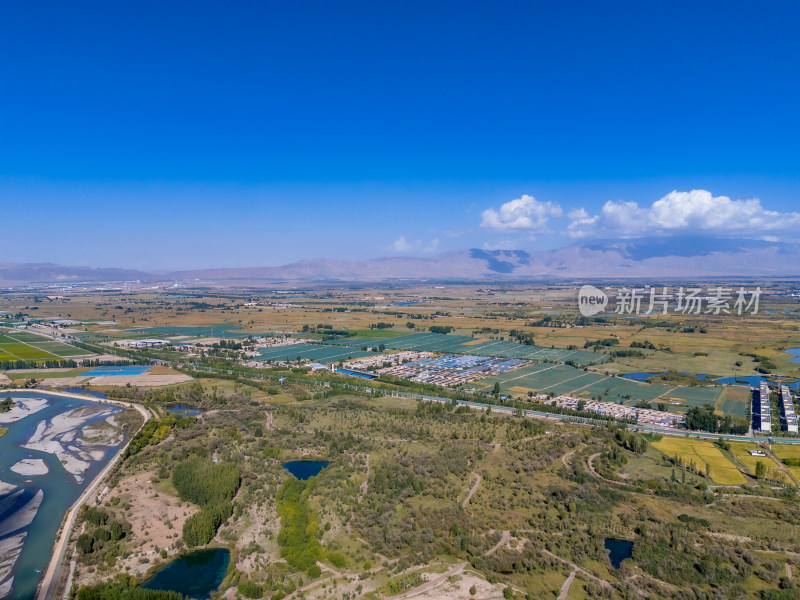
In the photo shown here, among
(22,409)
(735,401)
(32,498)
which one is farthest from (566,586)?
(22,409)

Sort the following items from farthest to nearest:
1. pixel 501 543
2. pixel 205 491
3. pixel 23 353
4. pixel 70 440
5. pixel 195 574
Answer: pixel 23 353
pixel 70 440
pixel 205 491
pixel 501 543
pixel 195 574

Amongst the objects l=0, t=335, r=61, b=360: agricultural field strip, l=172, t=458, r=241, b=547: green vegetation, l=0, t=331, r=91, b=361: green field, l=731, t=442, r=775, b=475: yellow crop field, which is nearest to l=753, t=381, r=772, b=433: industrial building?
l=731, t=442, r=775, b=475: yellow crop field

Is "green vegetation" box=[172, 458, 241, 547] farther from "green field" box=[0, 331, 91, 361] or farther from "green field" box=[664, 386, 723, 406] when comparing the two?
"green field" box=[0, 331, 91, 361]

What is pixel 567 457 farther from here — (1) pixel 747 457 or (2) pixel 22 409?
(2) pixel 22 409

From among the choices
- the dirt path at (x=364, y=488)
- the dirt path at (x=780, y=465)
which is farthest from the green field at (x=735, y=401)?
the dirt path at (x=364, y=488)

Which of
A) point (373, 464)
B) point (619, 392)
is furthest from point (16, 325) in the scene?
point (619, 392)

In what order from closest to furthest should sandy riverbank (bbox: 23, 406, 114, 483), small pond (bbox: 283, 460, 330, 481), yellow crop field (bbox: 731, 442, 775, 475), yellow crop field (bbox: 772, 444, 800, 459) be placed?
small pond (bbox: 283, 460, 330, 481) → yellow crop field (bbox: 731, 442, 775, 475) → sandy riverbank (bbox: 23, 406, 114, 483) → yellow crop field (bbox: 772, 444, 800, 459)

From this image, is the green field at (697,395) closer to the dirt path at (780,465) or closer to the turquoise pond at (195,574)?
the dirt path at (780,465)
